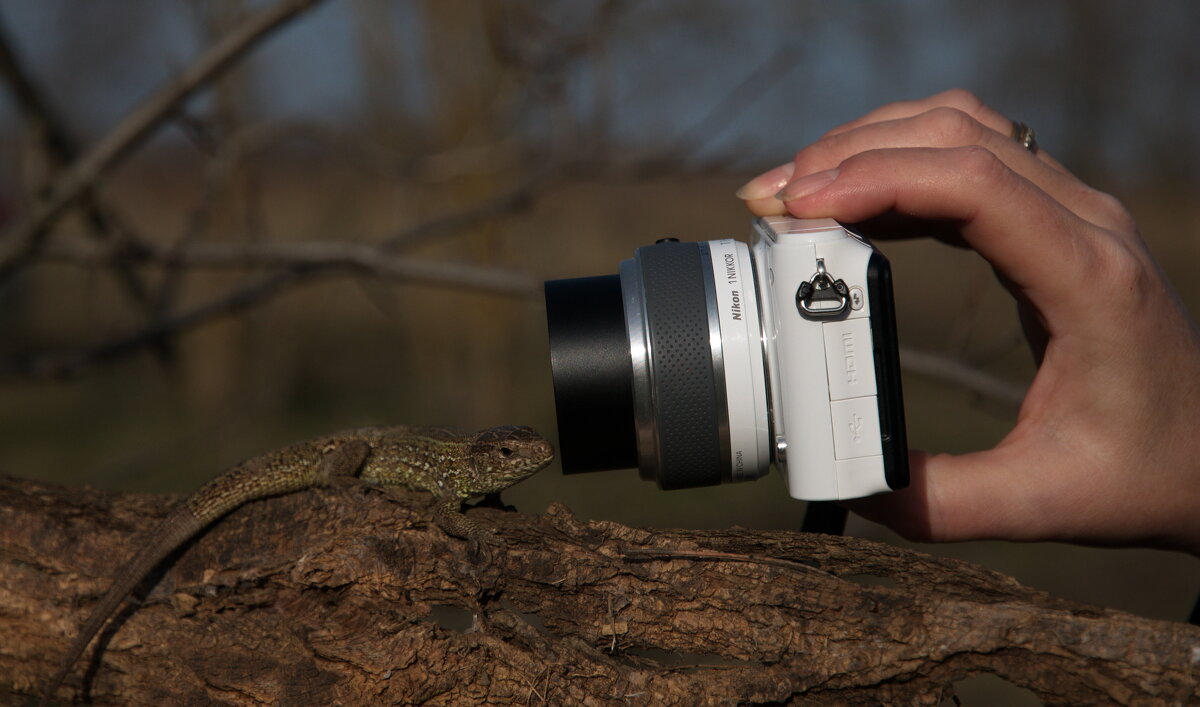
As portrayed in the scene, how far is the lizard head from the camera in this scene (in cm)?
277

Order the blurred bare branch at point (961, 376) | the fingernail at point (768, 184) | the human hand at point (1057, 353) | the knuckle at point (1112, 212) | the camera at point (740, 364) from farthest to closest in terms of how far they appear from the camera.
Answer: the blurred bare branch at point (961, 376)
the fingernail at point (768, 184)
the knuckle at point (1112, 212)
the human hand at point (1057, 353)
the camera at point (740, 364)

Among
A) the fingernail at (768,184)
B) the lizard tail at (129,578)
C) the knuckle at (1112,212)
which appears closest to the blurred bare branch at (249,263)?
the fingernail at (768,184)

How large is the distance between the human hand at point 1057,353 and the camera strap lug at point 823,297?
30cm

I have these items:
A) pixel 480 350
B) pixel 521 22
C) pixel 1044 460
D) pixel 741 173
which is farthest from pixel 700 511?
pixel 1044 460

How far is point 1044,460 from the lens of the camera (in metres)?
2.18

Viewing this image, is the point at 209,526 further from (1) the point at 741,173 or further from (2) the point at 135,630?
(1) the point at 741,173

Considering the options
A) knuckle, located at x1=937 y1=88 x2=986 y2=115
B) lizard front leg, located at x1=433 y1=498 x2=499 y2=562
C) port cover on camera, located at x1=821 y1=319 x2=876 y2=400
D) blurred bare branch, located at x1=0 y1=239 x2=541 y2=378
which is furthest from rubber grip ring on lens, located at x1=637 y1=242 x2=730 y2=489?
blurred bare branch, located at x1=0 y1=239 x2=541 y2=378

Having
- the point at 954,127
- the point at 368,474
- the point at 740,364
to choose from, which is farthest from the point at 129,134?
the point at 954,127

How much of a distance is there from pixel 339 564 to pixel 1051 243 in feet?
6.46

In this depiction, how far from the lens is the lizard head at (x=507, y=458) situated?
2.77m

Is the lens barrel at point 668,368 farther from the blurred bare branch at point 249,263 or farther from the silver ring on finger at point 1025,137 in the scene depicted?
the blurred bare branch at point 249,263

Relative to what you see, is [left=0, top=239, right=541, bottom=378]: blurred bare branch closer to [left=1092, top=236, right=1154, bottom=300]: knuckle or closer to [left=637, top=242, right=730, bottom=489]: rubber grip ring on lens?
[left=637, top=242, right=730, bottom=489]: rubber grip ring on lens

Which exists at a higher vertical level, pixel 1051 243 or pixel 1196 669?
pixel 1051 243

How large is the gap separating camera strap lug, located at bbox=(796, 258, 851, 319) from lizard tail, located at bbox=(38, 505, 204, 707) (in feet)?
5.87
